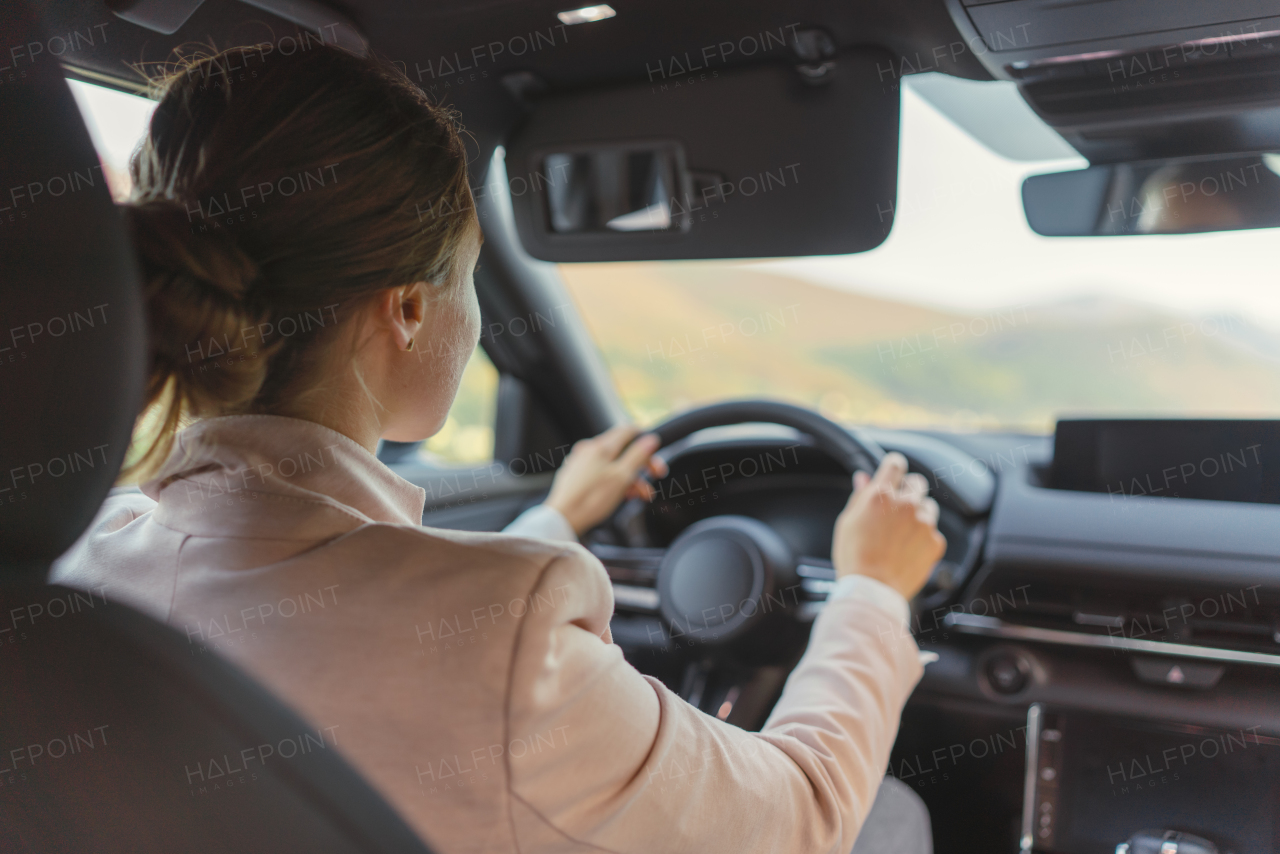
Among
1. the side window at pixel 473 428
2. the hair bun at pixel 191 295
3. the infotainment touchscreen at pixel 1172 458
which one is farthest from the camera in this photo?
the side window at pixel 473 428

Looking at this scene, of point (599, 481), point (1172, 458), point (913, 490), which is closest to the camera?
point (913, 490)

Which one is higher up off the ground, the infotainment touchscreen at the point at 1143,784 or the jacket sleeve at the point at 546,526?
the jacket sleeve at the point at 546,526

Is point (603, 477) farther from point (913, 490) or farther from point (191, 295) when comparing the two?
point (191, 295)

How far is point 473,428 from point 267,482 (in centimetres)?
189

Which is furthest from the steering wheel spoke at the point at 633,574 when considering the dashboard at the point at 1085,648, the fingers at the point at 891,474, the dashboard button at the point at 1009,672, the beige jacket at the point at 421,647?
the beige jacket at the point at 421,647

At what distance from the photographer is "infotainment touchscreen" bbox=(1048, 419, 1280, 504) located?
157 centimetres

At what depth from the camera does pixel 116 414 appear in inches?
25.7

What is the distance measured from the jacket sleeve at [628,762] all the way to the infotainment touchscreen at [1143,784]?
76 cm

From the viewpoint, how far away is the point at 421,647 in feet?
2.18

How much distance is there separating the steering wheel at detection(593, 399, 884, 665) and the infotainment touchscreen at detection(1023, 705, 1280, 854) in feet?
1.50

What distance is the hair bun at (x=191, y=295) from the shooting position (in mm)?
738

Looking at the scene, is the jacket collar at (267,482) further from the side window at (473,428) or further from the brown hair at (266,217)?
the side window at (473,428)

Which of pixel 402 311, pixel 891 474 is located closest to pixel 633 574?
pixel 891 474

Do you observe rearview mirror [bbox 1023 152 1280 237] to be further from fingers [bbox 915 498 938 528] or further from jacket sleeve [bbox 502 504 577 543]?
jacket sleeve [bbox 502 504 577 543]
